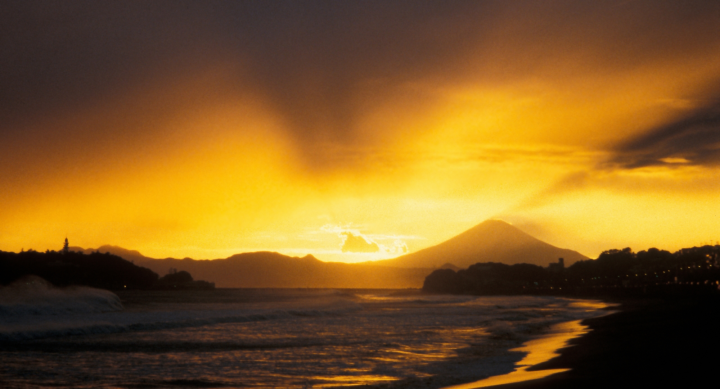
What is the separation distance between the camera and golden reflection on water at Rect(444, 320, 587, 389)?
46.5ft

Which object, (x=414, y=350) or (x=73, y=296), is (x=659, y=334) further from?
(x=73, y=296)

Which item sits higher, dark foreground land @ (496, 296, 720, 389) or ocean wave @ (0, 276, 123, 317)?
ocean wave @ (0, 276, 123, 317)

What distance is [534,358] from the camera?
19.3 m

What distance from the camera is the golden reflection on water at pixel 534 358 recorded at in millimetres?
14161

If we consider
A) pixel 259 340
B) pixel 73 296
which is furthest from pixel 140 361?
pixel 73 296

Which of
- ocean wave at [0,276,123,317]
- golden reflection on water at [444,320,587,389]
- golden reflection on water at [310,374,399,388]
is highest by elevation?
ocean wave at [0,276,123,317]

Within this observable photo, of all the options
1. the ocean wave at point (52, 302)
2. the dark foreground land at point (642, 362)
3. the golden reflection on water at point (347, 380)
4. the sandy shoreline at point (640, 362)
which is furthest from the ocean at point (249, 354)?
the ocean wave at point (52, 302)

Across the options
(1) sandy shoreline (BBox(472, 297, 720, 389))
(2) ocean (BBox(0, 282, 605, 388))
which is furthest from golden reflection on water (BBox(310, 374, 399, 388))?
(1) sandy shoreline (BBox(472, 297, 720, 389))

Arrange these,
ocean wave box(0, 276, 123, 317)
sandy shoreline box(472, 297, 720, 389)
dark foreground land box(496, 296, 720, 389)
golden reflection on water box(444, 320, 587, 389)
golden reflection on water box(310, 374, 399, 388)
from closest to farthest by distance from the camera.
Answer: dark foreground land box(496, 296, 720, 389), sandy shoreline box(472, 297, 720, 389), golden reflection on water box(310, 374, 399, 388), golden reflection on water box(444, 320, 587, 389), ocean wave box(0, 276, 123, 317)

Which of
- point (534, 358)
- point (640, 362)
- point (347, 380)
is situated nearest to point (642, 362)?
point (640, 362)

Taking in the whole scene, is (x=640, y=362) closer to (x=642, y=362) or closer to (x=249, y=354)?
(x=642, y=362)

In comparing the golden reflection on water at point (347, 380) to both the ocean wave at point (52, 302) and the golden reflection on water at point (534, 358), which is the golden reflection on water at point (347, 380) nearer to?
the golden reflection on water at point (534, 358)

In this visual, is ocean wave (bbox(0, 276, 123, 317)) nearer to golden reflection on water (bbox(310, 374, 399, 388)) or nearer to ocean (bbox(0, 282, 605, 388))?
ocean (bbox(0, 282, 605, 388))

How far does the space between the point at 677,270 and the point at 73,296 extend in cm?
16703
